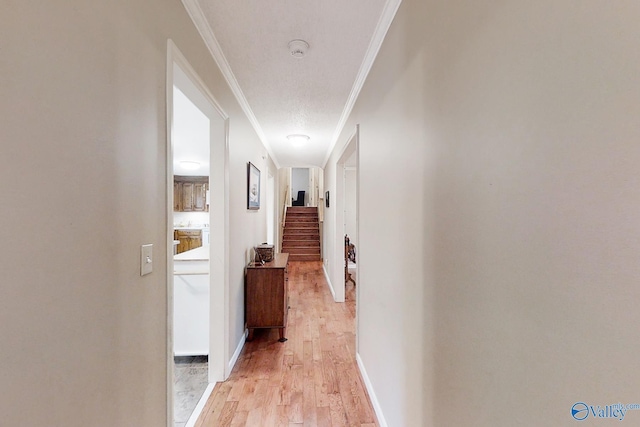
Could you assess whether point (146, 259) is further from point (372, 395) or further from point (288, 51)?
point (372, 395)

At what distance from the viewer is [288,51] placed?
1.94 meters

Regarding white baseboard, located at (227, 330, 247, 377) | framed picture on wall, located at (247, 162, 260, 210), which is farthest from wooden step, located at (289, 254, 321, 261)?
white baseboard, located at (227, 330, 247, 377)

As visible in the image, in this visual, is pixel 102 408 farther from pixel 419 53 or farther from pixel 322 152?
pixel 322 152

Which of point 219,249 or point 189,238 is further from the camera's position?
point 189,238

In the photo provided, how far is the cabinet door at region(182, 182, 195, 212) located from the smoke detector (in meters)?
6.88

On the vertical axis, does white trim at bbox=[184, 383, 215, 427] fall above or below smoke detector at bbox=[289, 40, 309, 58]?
below

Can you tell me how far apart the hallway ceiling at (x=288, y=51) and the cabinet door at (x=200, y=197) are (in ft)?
17.5

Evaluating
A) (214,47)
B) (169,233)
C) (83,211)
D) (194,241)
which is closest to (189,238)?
(194,241)

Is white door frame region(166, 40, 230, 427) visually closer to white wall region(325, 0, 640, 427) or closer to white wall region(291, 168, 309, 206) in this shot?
white wall region(325, 0, 640, 427)

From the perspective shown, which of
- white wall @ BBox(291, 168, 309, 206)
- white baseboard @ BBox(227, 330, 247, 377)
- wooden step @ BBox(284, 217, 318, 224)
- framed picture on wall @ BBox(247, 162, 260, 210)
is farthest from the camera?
white wall @ BBox(291, 168, 309, 206)

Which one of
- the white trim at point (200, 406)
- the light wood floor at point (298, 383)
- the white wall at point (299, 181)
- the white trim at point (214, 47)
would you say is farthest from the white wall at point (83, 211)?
the white wall at point (299, 181)

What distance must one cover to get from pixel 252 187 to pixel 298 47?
1.80 m

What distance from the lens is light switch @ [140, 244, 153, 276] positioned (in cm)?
111

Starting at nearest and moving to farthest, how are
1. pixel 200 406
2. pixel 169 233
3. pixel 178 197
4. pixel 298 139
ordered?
1. pixel 169 233
2. pixel 200 406
3. pixel 298 139
4. pixel 178 197
